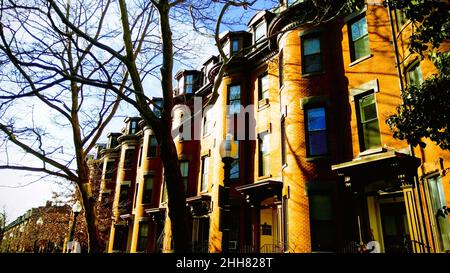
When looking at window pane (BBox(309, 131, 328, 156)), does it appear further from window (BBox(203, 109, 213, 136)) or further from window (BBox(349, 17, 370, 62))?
window (BBox(203, 109, 213, 136))

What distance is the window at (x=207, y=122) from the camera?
21361 millimetres

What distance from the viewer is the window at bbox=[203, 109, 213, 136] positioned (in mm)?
21361

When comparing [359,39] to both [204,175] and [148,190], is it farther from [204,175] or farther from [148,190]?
[148,190]

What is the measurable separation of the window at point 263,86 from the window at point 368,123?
6.00 metres

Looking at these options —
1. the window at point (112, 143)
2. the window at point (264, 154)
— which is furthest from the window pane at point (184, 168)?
the window at point (112, 143)

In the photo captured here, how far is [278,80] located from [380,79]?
19.2ft

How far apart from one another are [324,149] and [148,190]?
17934 millimetres

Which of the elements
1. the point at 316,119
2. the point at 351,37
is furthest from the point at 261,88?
the point at 351,37

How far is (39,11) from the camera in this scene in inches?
373

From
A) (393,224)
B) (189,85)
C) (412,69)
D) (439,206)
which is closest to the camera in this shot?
(439,206)

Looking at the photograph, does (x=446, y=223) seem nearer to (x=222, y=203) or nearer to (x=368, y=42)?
(x=222, y=203)

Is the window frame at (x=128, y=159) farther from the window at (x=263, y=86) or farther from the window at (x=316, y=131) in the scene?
the window at (x=316, y=131)

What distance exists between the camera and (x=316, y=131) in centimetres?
1289
